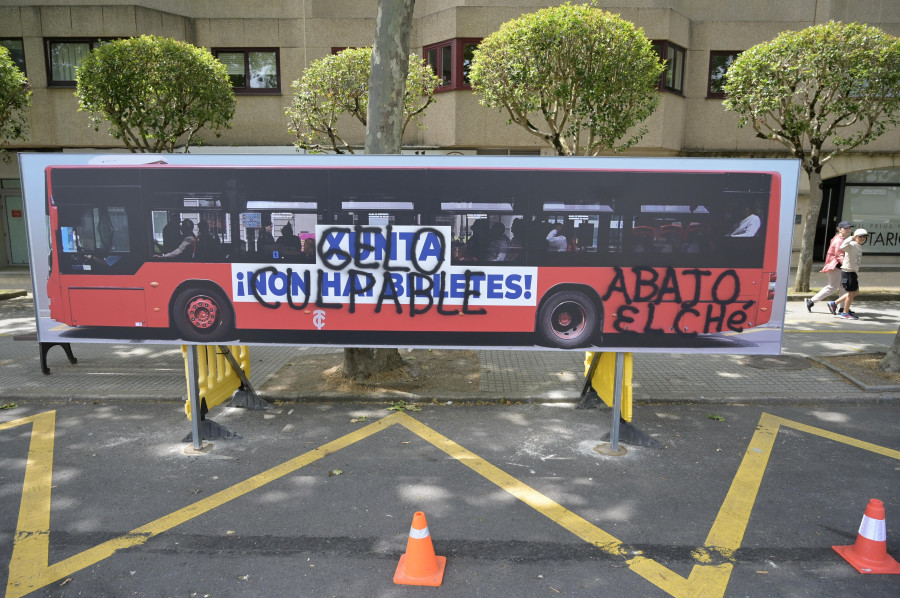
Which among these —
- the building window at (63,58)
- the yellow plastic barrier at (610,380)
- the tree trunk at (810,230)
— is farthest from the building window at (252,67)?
the yellow plastic barrier at (610,380)

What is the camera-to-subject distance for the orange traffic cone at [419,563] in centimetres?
379

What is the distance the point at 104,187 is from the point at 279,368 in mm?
3886

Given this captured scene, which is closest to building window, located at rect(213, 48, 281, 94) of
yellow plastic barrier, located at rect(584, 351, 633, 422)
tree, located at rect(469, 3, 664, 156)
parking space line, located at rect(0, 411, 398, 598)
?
tree, located at rect(469, 3, 664, 156)

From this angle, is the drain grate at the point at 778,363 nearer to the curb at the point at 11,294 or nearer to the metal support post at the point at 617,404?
the metal support post at the point at 617,404

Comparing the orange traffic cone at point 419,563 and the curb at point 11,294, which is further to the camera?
the curb at point 11,294

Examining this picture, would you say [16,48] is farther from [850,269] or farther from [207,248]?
[850,269]

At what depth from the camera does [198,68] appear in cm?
1330

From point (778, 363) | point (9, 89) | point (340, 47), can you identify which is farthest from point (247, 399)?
point (340, 47)

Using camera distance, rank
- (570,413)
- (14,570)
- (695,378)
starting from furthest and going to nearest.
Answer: (695,378), (570,413), (14,570)

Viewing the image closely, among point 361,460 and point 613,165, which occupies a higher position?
point 613,165

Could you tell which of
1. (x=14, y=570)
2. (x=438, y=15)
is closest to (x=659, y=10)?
(x=438, y=15)

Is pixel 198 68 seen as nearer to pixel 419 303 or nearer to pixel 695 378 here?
pixel 419 303

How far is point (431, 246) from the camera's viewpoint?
17.2 feet

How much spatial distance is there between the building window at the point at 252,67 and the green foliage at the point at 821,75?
1289cm
